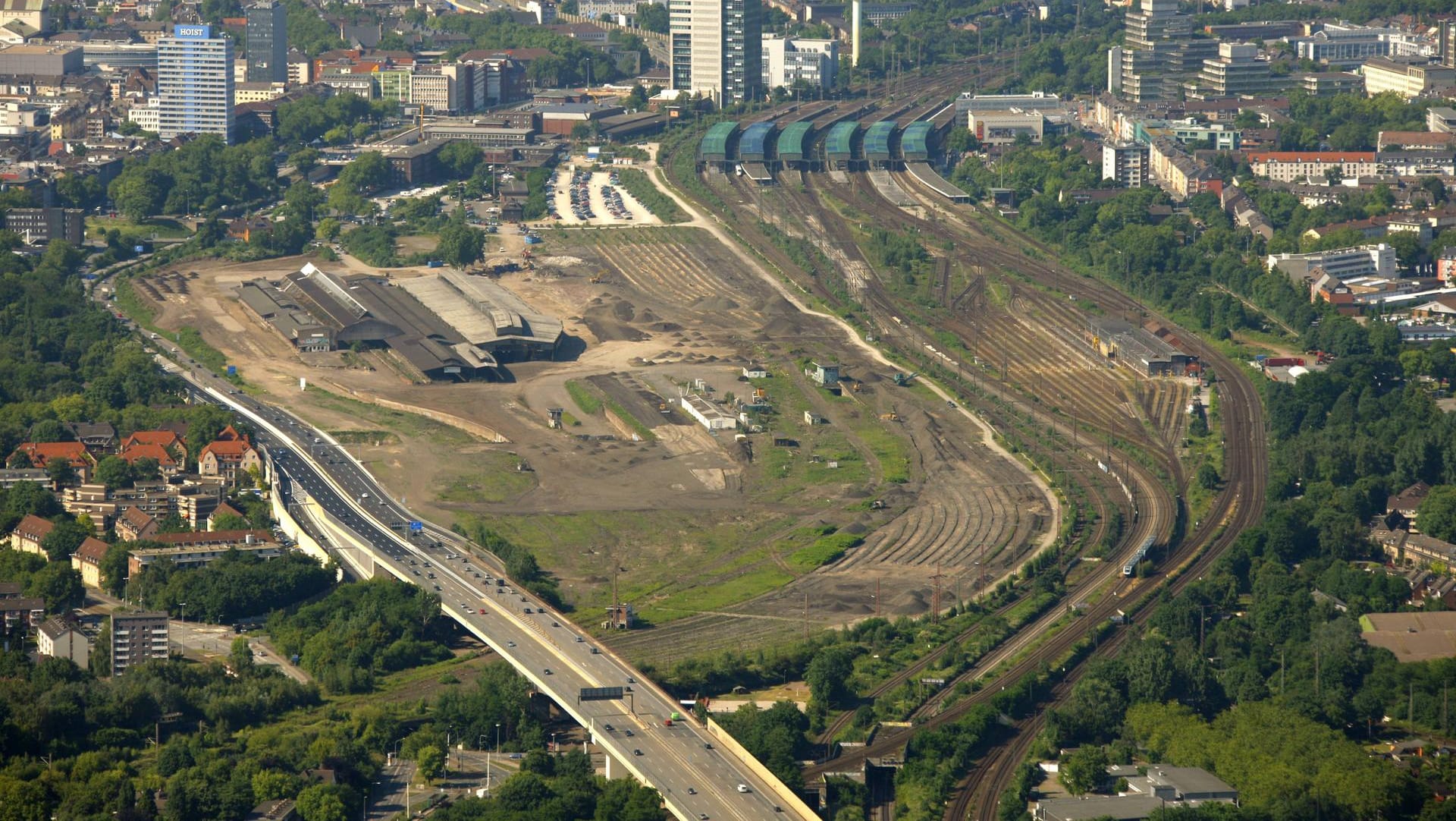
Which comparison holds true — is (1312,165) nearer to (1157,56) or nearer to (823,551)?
(1157,56)

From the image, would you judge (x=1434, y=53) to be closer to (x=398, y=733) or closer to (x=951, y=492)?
(x=951, y=492)

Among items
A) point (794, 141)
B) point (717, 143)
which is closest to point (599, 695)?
point (717, 143)

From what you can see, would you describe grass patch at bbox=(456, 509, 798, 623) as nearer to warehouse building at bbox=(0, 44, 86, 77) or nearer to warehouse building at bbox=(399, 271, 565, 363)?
warehouse building at bbox=(399, 271, 565, 363)

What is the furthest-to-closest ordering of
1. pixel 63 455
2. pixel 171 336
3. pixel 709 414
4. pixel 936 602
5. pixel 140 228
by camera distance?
1. pixel 140 228
2. pixel 171 336
3. pixel 709 414
4. pixel 63 455
5. pixel 936 602

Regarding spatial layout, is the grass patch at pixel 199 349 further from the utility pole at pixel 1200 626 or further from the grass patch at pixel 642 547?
the utility pole at pixel 1200 626

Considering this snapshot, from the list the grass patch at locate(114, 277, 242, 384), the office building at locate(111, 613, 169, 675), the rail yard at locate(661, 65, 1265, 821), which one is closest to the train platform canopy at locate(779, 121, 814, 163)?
the rail yard at locate(661, 65, 1265, 821)

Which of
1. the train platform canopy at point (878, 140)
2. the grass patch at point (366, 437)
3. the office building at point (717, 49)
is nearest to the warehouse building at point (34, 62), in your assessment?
the office building at point (717, 49)

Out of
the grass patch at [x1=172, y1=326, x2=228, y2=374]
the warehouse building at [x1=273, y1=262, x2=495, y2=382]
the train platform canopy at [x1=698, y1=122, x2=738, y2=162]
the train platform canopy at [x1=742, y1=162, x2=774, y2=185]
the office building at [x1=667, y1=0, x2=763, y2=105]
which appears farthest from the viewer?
the office building at [x1=667, y1=0, x2=763, y2=105]
